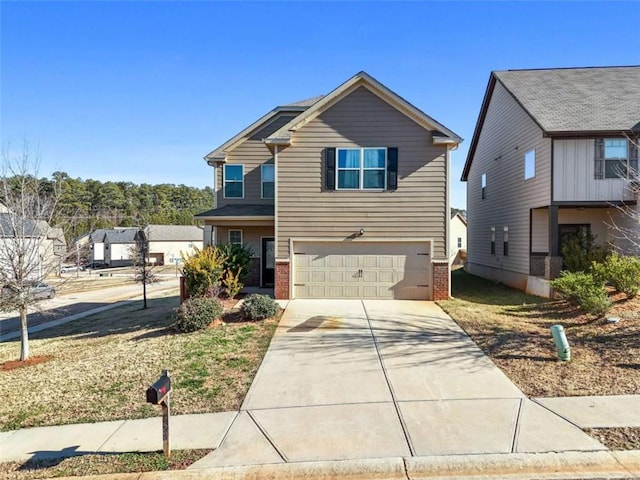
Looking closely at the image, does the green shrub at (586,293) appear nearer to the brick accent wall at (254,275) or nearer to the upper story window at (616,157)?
the upper story window at (616,157)

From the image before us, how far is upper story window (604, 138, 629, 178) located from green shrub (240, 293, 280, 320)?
39.9 ft

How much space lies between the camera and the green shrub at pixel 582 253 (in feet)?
42.5

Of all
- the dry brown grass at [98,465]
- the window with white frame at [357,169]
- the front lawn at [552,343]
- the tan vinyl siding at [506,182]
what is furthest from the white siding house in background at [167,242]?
the dry brown grass at [98,465]

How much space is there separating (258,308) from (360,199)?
16.9 feet

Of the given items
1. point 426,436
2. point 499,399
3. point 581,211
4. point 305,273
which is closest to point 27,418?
point 426,436

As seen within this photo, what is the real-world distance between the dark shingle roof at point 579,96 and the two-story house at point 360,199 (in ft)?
14.3

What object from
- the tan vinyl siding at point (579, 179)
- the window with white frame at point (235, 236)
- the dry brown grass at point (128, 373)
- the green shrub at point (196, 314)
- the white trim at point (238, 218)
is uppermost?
the tan vinyl siding at point (579, 179)

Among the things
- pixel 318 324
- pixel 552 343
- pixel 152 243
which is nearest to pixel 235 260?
pixel 318 324

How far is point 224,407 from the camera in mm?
5703

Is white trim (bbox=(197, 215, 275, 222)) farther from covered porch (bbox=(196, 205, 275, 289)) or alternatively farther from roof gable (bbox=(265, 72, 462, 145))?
roof gable (bbox=(265, 72, 462, 145))

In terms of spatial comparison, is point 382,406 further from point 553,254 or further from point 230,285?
point 553,254

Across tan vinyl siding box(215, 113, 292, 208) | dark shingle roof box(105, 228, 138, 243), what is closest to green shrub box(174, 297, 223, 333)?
tan vinyl siding box(215, 113, 292, 208)

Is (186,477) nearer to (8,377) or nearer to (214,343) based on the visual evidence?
(214,343)

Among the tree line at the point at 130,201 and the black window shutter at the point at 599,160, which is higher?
the tree line at the point at 130,201
